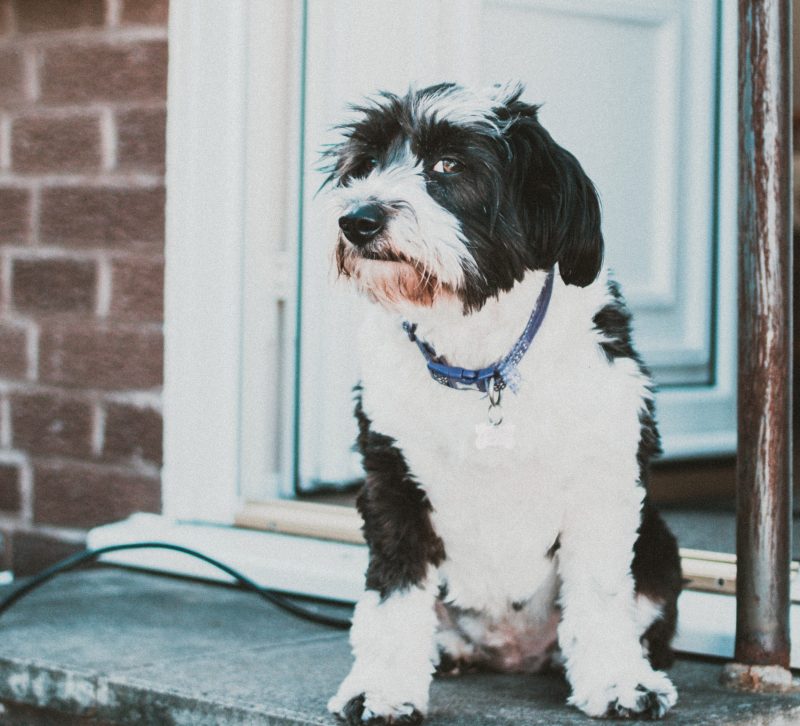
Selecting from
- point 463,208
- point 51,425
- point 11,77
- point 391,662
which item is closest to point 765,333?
point 463,208

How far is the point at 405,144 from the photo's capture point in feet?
7.61

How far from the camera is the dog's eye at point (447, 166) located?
2.28 meters

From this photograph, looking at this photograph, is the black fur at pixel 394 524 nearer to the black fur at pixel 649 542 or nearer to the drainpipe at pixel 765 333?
the black fur at pixel 649 542

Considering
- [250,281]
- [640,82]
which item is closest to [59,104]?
[250,281]

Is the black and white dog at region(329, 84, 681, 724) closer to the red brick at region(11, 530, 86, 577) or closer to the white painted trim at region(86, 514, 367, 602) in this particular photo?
the white painted trim at region(86, 514, 367, 602)

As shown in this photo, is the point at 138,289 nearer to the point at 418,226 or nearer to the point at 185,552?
the point at 185,552

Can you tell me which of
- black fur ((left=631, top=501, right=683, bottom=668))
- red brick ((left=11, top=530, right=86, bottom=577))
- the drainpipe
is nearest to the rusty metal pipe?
the drainpipe

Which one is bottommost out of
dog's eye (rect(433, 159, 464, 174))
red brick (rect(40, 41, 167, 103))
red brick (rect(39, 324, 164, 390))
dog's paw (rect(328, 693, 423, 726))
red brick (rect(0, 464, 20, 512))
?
dog's paw (rect(328, 693, 423, 726))

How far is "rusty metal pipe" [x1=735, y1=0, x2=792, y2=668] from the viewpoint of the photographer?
251 centimetres

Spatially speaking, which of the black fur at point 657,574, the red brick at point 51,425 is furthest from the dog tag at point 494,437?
the red brick at point 51,425

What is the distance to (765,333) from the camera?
2.52m

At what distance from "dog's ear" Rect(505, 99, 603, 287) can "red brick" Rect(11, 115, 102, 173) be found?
1953 mm

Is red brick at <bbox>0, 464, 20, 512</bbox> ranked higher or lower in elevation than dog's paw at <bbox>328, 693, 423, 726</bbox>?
higher

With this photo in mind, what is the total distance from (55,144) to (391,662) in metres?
2.28
